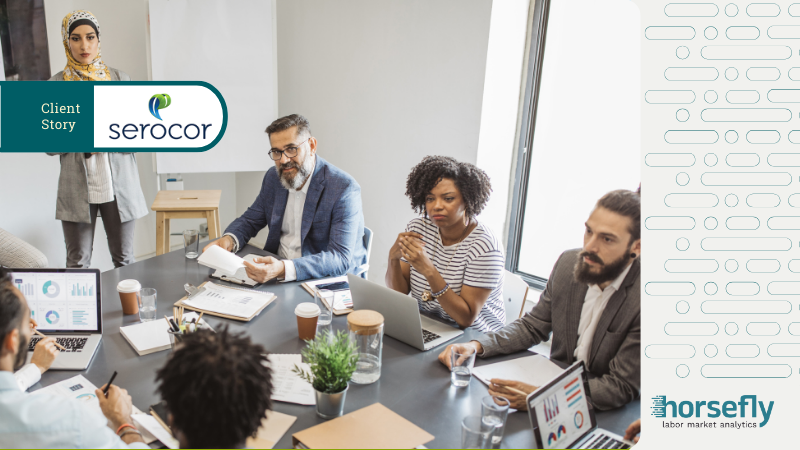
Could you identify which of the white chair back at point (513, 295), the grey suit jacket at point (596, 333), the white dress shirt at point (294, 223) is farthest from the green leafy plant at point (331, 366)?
the white dress shirt at point (294, 223)

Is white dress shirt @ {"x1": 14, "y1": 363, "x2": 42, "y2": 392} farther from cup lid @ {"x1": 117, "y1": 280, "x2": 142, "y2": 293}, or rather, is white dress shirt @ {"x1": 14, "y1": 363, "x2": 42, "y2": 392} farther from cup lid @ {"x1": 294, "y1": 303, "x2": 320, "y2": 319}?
cup lid @ {"x1": 294, "y1": 303, "x2": 320, "y2": 319}

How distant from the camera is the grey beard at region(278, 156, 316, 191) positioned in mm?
2564

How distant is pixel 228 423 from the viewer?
3.12 feet

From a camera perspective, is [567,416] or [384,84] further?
[384,84]

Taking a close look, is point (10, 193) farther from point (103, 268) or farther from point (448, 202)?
point (448, 202)

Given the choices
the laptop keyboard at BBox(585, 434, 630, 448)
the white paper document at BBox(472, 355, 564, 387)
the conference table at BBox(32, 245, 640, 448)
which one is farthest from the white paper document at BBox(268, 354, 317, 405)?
the laptop keyboard at BBox(585, 434, 630, 448)

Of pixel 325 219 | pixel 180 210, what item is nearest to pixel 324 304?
pixel 325 219

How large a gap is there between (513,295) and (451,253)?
0.44m

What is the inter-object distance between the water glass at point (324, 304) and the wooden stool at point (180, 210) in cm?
167

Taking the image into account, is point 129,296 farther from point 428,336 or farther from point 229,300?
point 428,336

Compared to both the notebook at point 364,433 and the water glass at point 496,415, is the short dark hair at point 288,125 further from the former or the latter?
the water glass at point 496,415

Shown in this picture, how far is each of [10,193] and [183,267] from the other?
2189mm

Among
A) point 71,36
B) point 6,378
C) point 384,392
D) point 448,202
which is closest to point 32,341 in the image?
point 6,378

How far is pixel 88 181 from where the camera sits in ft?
9.78
